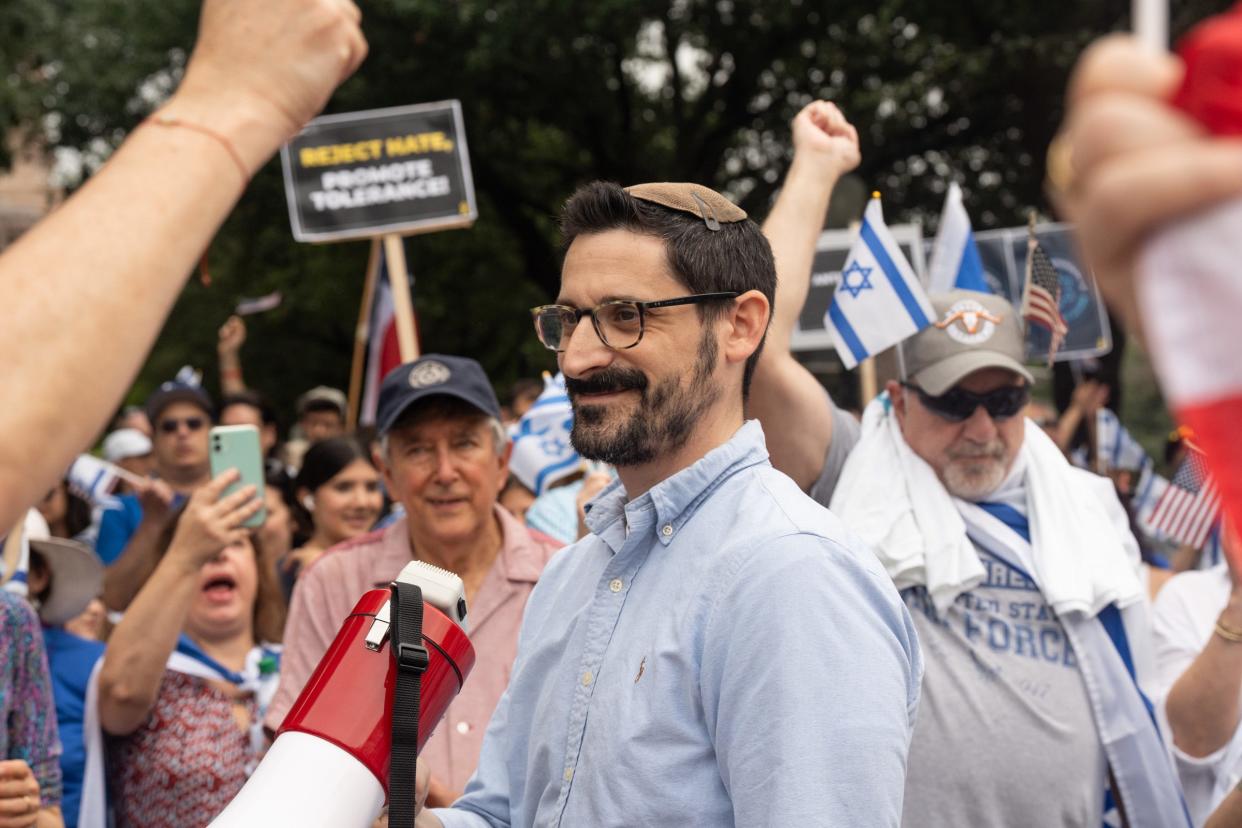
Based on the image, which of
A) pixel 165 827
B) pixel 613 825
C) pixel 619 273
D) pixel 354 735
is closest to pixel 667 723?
pixel 613 825

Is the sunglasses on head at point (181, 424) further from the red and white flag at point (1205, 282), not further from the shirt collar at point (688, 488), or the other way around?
the red and white flag at point (1205, 282)

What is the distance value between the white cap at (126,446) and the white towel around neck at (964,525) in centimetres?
693

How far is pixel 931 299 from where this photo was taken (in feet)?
13.3

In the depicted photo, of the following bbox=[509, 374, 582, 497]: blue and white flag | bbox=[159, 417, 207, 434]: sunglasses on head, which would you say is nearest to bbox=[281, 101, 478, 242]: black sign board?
bbox=[159, 417, 207, 434]: sunglasses on head

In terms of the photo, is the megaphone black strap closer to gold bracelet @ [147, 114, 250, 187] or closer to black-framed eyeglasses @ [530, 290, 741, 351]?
black-framed eyeglasses @ [530, 290, 741, 351]

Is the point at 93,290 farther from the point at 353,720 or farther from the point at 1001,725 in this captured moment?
the point at 1001,725

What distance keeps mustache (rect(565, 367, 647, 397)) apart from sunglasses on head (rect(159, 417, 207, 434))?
4769 mm

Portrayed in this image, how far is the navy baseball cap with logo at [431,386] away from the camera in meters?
3.83

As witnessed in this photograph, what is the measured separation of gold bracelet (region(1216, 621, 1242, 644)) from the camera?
327 cm

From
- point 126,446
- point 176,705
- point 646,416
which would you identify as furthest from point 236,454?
point 126,446

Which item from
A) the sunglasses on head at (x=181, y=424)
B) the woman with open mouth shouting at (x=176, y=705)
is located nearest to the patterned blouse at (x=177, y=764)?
the woman with open mouth shouting at (x=176, y=705)

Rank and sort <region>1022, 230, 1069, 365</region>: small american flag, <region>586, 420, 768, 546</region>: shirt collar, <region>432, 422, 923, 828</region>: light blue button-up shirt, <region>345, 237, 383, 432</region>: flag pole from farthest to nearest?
<region>345, 237, 383, 432</region>: flag pole, <region>1022, 230, 1069, 365</region>: small american flag, <region>586, 420, 768, 546</region>: shirt collar, <region>432, 422, 923, 828</region>: light blue button-up shirt

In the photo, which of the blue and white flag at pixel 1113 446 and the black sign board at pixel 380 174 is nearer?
the black sign board at pixel 380 174

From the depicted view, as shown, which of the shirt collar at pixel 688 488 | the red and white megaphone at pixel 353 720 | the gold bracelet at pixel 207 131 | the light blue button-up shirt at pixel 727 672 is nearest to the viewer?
the gold bracelet at pixel 207 131
